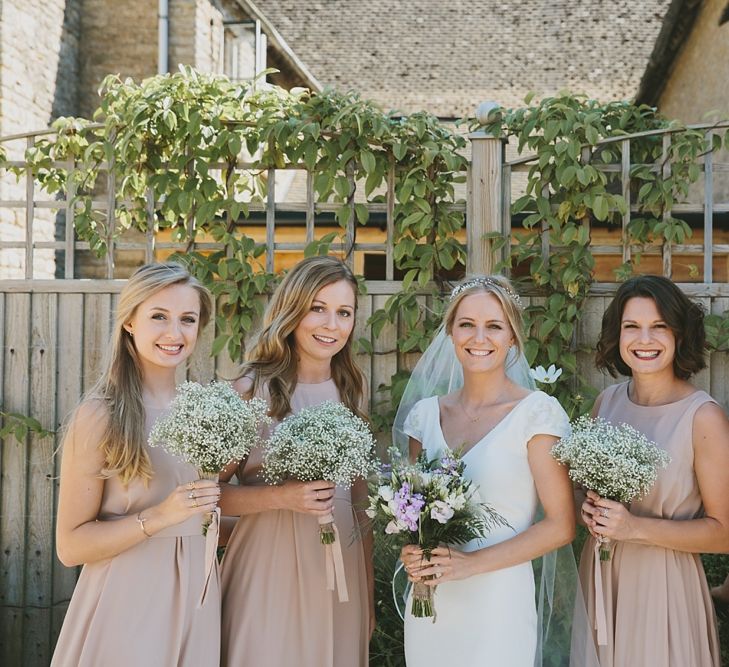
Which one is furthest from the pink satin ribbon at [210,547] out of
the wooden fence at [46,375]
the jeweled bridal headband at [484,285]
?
the wooden fence at [46,375]

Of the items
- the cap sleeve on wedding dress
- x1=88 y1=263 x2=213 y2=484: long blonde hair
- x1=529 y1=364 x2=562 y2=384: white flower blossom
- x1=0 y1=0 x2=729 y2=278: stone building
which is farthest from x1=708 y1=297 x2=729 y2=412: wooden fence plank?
x1=0 y1=0 x2=729 y2=278: stone building

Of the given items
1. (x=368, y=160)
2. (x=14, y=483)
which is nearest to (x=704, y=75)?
(x=368, y=160)

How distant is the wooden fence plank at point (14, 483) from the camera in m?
5.14

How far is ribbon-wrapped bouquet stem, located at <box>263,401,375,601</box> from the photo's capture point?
9.22 ft

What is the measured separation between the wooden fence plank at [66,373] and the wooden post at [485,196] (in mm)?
2473

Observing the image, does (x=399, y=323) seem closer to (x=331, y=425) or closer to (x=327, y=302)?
(x=327, y=302)

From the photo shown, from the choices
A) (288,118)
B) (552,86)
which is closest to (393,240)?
(288,118)

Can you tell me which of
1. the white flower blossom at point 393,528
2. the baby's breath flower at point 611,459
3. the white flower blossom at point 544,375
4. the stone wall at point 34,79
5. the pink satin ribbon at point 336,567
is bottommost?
the pink satin ribbon at point 336,567

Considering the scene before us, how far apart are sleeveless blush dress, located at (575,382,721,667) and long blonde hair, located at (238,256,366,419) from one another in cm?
120

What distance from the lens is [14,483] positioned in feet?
16.9

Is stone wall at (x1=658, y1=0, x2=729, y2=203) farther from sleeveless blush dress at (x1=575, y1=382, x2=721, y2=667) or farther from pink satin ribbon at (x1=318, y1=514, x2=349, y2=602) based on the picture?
pink satin ribbon at (x1=318, y1=514, x2=349, y2=602)

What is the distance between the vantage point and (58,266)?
12.9 metres

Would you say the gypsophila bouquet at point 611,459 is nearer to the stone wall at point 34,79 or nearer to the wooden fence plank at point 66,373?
the wooden fence plank at point 66,373

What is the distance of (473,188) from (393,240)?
58cm
